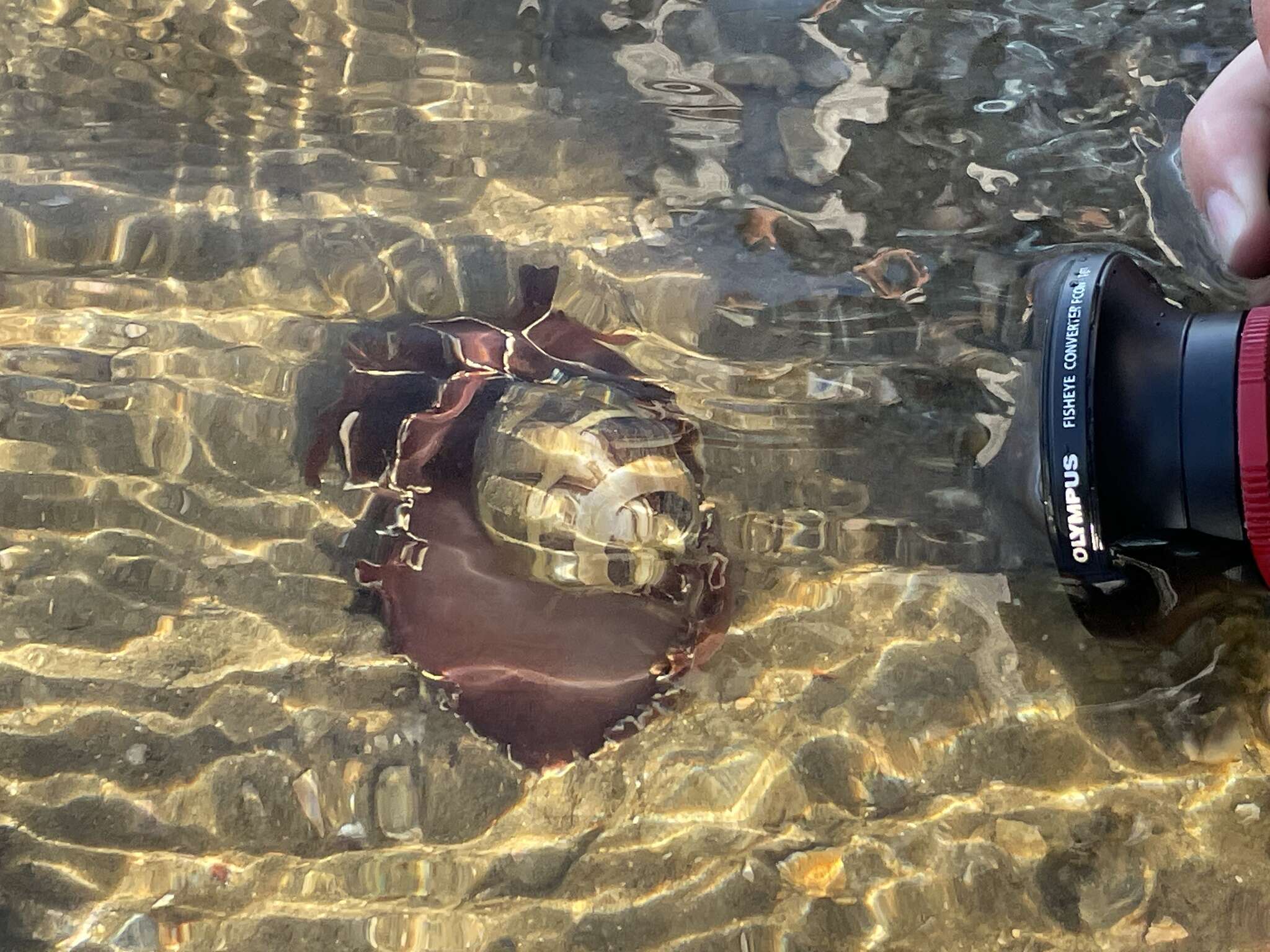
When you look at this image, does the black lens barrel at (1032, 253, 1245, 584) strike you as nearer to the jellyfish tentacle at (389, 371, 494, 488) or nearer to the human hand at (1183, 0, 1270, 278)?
A: the human hand at (1183, 0, 1270, 278)

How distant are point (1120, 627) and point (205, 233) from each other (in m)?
2.22

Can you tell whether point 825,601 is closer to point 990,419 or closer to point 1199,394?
point 990,419

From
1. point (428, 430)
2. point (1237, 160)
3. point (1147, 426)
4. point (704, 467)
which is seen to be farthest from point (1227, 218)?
point (428, 430)

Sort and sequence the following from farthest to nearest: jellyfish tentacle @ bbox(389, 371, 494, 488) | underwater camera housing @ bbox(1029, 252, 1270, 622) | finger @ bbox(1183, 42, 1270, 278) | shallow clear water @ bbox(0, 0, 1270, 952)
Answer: jellyfish tentacle @ bbox(389, 371, 494, 488) → shallow clear water @ bbox(0, 0, 1270, 952) → finger @ bbox(1183, 42, 1270, 278) → underwater camera housing @ bbox(1029, 252, 1270, 622)

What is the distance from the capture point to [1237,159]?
5.24 ft

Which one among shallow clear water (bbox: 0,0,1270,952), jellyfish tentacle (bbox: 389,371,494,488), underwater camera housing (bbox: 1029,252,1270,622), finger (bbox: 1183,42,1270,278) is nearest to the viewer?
underwater camera housing (bbox: 1029,252,1270,622)

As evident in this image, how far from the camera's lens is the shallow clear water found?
67.4 inches

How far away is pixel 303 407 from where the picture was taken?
2.04 meters

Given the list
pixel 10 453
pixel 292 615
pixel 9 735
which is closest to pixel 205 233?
pixel 10 453

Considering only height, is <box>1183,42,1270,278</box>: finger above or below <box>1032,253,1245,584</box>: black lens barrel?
above

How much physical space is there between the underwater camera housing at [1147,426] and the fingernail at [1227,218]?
182 mm

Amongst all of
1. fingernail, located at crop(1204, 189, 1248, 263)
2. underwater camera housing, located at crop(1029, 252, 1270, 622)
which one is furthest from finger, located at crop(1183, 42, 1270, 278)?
underwater camera housing, located at crop(1029, 252, 1270, 622)

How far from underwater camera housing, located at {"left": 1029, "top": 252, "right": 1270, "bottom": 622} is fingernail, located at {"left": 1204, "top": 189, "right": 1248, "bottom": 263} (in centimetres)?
18

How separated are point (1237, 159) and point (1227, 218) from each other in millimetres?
103
